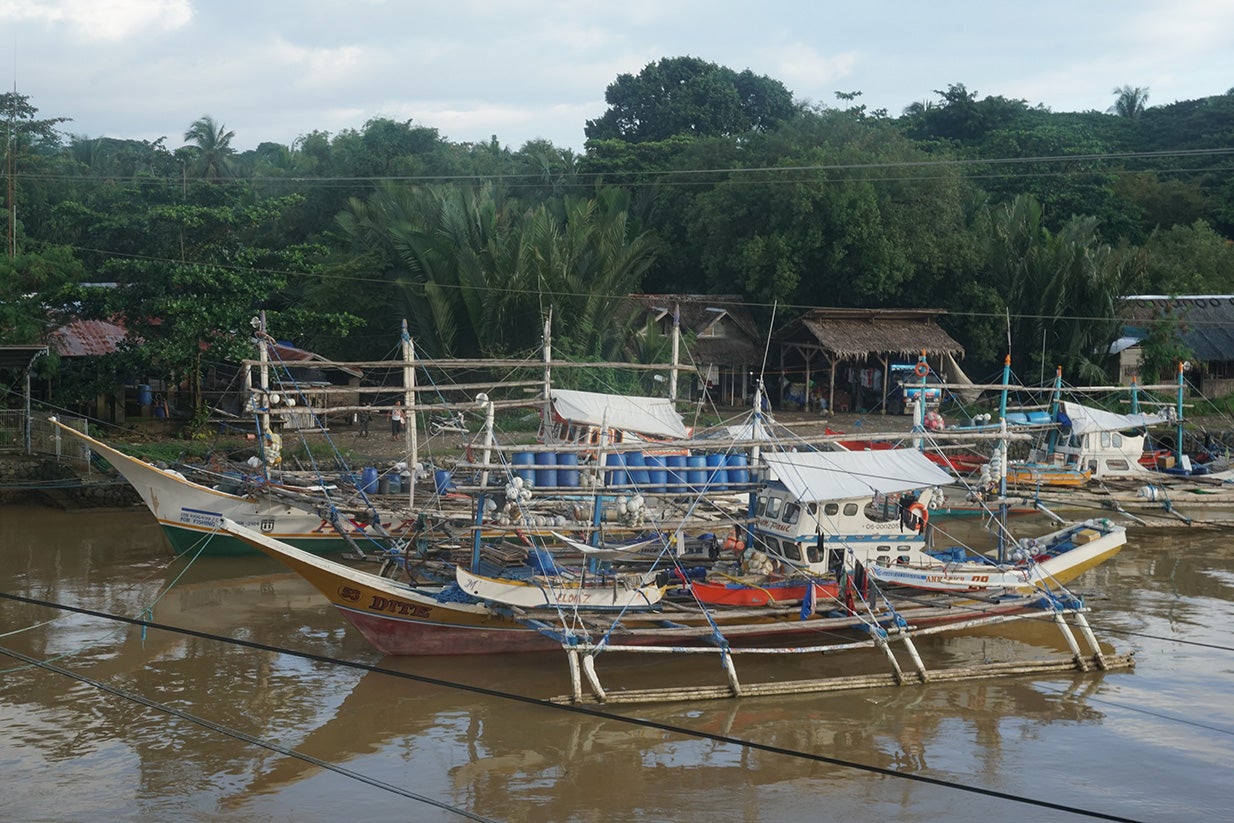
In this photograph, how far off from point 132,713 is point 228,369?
64.1 feet

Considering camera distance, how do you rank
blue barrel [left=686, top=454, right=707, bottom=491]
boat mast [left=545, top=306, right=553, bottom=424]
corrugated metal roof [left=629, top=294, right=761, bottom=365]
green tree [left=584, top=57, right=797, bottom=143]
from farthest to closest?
green tree [left=584, top=57, right=797, bottom=143], corrugated metal roof [left=629, top=294, right=761, bottom=365], boat mast [left=545, top=306, right=553, bottom=424], blue barrel [left=686, top=454, right=707, bottom=491]

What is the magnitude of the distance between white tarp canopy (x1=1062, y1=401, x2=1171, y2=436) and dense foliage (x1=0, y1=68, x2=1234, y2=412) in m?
7.53

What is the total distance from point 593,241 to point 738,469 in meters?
18.3

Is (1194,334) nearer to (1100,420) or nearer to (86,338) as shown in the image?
(1100,420)

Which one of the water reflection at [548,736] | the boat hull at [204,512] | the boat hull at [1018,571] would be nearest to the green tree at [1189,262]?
the boat hull at [1018,571]

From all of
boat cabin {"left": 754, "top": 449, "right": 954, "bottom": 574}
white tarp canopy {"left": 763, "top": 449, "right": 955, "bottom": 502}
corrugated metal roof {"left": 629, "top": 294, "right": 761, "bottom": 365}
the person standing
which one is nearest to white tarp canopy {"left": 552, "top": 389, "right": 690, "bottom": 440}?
boat cabin {"left": 754, "top": 449, "right": 954, "bottom": 574}

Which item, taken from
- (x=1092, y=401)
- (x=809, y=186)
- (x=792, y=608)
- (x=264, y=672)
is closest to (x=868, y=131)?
(x=809, y=186)

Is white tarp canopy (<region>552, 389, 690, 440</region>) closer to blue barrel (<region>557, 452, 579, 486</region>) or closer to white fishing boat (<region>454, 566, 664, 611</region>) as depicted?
blue barrel (<region>557, 452, 579, 486</region>)

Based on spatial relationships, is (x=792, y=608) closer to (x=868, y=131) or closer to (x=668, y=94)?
(x=868, y=131)

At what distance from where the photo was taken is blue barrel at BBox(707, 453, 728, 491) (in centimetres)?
1490

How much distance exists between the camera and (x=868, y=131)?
36375 millimetres

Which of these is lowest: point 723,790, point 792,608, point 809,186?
point 723,790

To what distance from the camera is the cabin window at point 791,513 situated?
1552 cm

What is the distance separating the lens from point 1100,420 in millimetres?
25938
